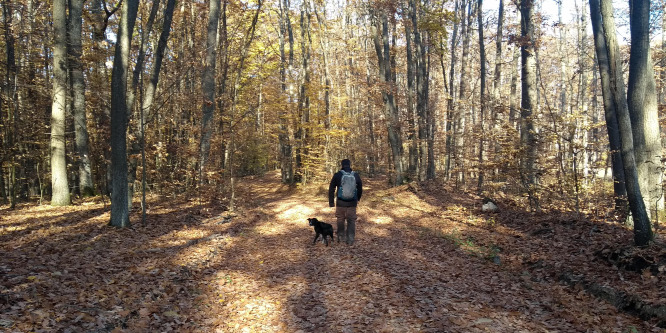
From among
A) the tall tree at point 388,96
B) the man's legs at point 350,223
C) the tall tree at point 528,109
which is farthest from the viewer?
the tall tree at point 388,96

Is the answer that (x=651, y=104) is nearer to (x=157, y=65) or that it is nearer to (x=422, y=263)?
(x=422, y=263)

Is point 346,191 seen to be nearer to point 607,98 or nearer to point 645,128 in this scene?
point 607,98

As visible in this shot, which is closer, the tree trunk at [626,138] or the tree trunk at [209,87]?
the tree trunk at [626,138]

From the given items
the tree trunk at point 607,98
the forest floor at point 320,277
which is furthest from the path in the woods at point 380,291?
the tree trunk at point 607,98

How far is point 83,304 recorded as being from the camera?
461 cm

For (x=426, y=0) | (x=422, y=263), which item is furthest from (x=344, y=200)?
(x=426, y=0)

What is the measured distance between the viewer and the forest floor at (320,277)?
15.6 feet

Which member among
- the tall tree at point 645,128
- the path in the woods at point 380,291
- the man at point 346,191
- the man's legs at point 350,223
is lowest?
the path in the woods at point 380,291

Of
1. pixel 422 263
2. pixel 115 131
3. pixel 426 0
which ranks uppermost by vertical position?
pixel 426 0

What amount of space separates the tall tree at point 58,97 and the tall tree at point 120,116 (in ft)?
15.3

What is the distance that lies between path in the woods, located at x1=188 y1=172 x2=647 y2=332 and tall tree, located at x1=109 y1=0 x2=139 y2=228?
119 inches

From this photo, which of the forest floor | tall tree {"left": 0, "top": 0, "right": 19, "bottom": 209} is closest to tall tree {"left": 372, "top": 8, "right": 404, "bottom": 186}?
the forest floor

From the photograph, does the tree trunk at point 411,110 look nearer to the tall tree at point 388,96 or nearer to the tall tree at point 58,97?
the tall tree at point 388,96

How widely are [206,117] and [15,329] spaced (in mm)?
10676
